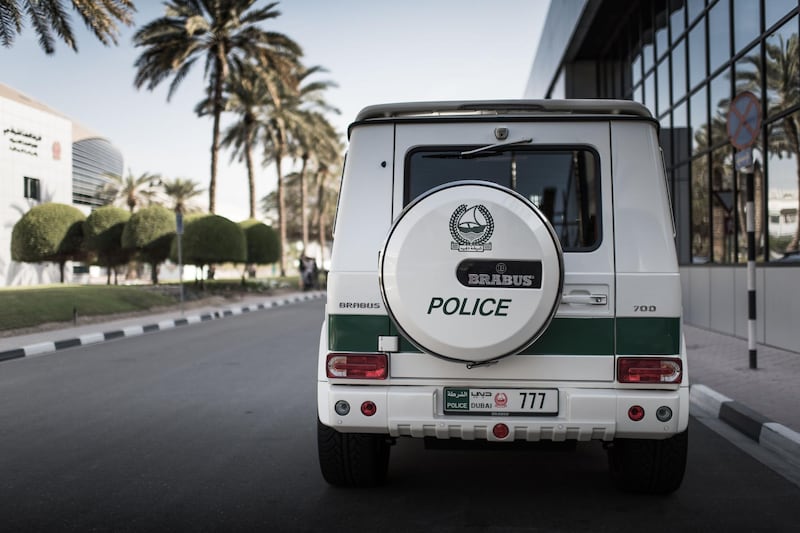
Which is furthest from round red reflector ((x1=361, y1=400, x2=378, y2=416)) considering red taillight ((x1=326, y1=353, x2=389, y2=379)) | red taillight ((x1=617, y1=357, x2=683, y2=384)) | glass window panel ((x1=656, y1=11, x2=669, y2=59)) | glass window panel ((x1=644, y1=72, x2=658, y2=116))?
glass window panel ((x1=644, y1=72, x2=658, y2=116))

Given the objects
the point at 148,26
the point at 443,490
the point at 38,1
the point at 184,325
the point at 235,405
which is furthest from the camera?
the point at 148,26

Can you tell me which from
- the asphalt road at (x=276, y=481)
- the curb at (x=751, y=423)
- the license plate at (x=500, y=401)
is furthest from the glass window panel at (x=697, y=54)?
the license plate at (x=500, y=401)

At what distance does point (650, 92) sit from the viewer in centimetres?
1892

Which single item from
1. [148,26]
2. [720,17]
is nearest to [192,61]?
[148,26]

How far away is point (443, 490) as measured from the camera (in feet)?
14.8

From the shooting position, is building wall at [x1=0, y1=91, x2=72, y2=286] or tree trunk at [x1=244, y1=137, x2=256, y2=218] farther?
building wall at [x1=0, y1=91, x2=72, y2=286]

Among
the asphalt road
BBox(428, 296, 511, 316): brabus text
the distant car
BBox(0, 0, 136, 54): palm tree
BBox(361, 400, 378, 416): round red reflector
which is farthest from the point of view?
BBox(0, 0, 136, 54): palm tree

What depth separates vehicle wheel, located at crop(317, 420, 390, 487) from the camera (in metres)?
4.41

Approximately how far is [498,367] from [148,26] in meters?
26.5

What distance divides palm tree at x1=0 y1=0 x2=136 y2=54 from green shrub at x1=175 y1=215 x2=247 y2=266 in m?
11.0

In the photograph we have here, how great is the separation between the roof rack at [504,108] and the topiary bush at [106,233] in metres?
33.9

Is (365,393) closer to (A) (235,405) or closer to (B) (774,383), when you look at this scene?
(A) (235,405)

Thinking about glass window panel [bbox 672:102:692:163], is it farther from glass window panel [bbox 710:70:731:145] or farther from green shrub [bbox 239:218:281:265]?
green shrub [bbox 239:218:281:265]

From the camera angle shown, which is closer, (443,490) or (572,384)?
(572,384)
